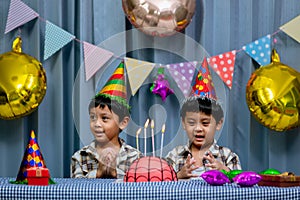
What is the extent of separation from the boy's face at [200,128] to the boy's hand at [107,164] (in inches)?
11.9

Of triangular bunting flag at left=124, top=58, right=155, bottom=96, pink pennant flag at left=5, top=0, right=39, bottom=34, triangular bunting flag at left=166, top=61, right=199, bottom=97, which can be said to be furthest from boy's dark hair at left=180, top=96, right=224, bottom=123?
pink pennant flag at left=5, top=0, right=39, bottom=34

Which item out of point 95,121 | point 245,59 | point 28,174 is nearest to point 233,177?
point 28,174

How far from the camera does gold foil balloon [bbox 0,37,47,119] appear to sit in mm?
2275

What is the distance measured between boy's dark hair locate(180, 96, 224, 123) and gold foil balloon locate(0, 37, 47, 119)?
0.55 meters

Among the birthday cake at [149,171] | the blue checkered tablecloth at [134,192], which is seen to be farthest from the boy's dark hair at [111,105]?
the blue checkered tablecloth at [134,192]

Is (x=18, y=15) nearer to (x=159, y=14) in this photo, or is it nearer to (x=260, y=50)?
(x=159, y=14)

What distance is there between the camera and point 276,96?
7.59 feet

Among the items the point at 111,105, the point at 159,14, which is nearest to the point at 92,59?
the point at 111,105

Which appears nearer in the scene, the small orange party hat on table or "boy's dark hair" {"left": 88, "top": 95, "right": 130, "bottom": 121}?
the small orange party hat on table

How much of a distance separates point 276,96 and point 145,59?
0.59 m

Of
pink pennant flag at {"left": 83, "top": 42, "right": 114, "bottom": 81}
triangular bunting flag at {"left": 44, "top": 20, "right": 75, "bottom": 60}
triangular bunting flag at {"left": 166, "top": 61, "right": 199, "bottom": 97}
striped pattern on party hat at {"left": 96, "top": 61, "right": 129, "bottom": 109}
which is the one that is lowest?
striped pattern on party hat at {"left": 96, "top": 61, "right": 129, "bottom": 109}

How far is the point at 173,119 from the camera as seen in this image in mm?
2584

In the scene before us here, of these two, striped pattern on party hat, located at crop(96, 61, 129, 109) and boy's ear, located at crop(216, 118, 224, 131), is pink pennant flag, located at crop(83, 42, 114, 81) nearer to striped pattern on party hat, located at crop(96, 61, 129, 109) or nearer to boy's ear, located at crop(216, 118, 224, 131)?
striped pattern on party hat, located at crop(96, 61, 129, 109)

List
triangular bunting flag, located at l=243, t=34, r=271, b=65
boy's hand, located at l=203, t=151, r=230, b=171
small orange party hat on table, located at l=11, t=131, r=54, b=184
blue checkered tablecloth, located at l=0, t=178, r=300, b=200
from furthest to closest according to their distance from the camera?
triangular bunting flag, located at l=243, t=34, r=271, b=65, boy's hand, located at l=203, t=151, r=230, b=171, small orange party hat on table, located at l=11, t=131, r=54, b=184, blue checkered tablecloth, located at l=0, t=178, r=300, b=200
